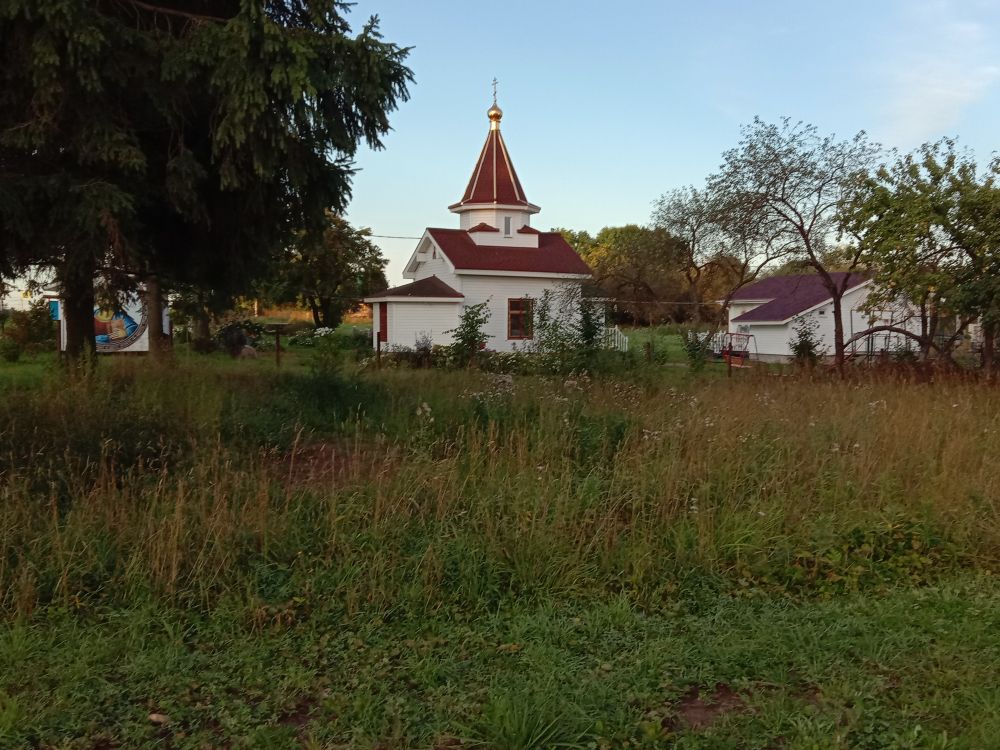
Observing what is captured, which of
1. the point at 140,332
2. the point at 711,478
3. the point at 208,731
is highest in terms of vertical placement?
the point at 140,332

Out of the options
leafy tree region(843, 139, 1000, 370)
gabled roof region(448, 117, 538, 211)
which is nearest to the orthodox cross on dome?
gabled roof region(448, 117, 538, 211)

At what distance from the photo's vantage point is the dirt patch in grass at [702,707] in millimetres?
3027

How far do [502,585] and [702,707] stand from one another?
135 cm

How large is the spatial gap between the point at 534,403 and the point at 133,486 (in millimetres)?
3869

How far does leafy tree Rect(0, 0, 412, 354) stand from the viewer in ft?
23.0

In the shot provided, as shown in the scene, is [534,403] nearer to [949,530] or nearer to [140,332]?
[949,530]

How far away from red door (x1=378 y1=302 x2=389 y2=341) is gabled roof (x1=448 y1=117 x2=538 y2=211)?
18.7 feet

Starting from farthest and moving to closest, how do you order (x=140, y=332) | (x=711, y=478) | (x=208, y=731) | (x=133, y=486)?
(x=140, y=332), (x=711, y=478), (x=133, y=486), (x=208, y=731)

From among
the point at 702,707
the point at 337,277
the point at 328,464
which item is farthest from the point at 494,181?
the point at 702,707

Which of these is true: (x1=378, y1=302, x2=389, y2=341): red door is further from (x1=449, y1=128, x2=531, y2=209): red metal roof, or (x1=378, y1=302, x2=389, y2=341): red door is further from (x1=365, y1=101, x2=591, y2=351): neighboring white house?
(x1=449, y1=128, x2=531, y2=209): red metal roof

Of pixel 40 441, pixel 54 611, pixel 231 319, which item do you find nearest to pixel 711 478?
pixel 54 611

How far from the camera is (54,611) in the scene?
3.74m

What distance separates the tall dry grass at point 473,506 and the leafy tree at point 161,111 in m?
1.90

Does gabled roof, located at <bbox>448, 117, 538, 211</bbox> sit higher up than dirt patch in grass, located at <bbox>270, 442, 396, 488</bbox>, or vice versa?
gabled roof, located at <bbox>448, 117, 538, 211</bbox>
